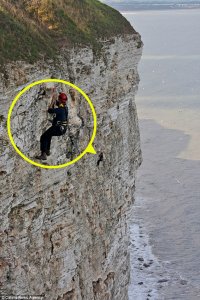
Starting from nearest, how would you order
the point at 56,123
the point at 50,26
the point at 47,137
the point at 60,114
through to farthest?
the point at 60,114, the point at 56,123, the point at 47,137, the point at 50,26

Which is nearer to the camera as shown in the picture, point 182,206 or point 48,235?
point 48,235

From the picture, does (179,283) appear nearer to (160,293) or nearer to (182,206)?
(160,293)

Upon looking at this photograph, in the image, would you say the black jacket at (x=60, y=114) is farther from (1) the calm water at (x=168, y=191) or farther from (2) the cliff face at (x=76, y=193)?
(1) the calm water at (x=168, y=191)

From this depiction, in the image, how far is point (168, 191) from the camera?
5394cm

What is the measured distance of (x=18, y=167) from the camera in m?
17.9

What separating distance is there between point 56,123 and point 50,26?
674 centimetres

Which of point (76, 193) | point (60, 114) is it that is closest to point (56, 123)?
point (60, 114)

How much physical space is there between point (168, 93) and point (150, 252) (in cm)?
5576

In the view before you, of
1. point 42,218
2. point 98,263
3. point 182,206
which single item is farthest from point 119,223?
point 182,206

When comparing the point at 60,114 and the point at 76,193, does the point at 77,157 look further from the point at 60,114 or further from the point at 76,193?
the point at 60,114

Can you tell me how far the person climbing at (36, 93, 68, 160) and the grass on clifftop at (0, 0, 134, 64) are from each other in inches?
84.8

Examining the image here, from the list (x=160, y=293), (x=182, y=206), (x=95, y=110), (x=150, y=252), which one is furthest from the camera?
(x=182, y=206)

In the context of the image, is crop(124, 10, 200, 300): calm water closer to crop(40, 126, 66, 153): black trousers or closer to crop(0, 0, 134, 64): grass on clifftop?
crop(0, 0, 134, 64): grass on clifftop

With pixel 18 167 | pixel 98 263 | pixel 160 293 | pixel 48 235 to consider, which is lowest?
pixel 160 293
